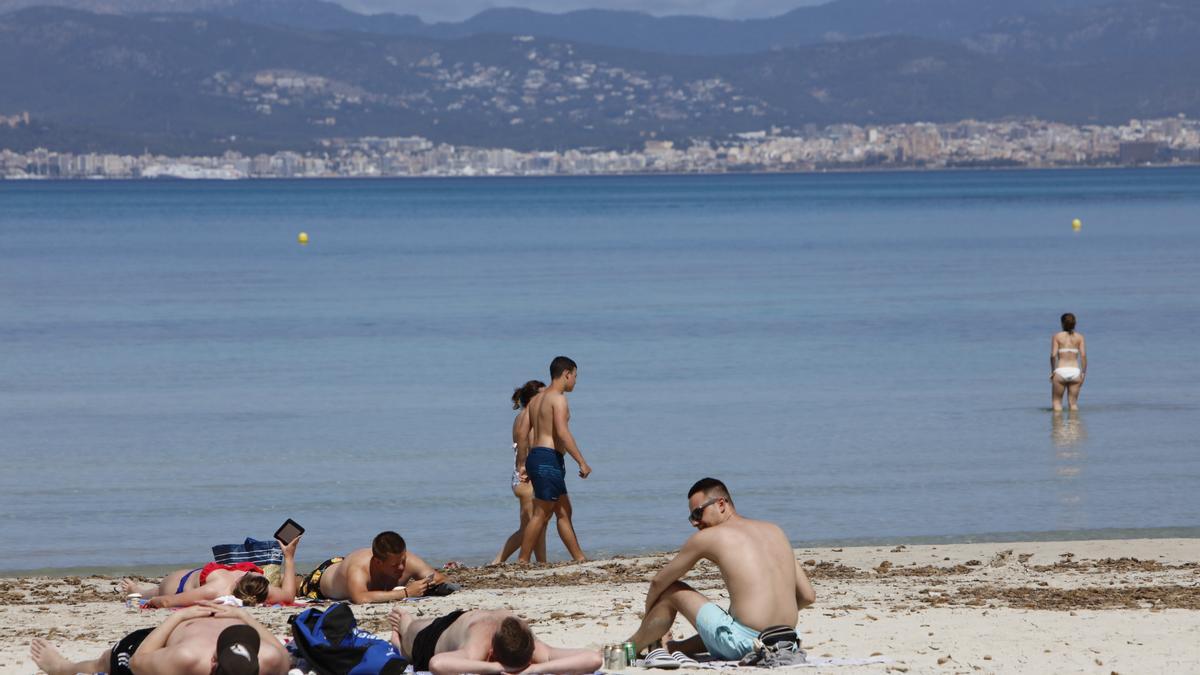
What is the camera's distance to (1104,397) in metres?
20.4

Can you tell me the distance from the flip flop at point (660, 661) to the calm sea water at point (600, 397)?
15.8ft

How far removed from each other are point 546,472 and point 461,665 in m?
4.00

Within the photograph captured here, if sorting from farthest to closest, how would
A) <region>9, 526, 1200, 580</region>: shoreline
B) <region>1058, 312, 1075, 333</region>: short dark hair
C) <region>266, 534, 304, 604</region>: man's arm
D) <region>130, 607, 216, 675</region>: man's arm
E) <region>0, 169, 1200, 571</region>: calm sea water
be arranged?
1. <region>1058, 312, 1075, 333</region>: short dark hair
2. <region>0, 169, 1200, 571</region>: calm sea water
3. <region>9, 526, 1200, 580</region>: shoreline
4. <region>266, 534, 304, 604</region>: man's arm
5. <region>130, 607, 216, 675</region>: man's arm

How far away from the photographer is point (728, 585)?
775 cm

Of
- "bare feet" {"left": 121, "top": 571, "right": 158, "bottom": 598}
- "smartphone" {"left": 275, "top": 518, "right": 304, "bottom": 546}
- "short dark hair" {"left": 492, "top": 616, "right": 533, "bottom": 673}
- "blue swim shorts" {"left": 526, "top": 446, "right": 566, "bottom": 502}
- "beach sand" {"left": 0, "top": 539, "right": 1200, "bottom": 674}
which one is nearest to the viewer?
"short dark hair" {"left": 492, "top": 616, "right": 533, "bottom": 673}

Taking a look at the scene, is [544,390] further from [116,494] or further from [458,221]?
[458,221]

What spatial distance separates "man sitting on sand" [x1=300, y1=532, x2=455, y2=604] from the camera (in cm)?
962

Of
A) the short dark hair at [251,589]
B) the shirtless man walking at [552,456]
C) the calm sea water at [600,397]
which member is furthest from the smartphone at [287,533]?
the calm sea water at [600,397]

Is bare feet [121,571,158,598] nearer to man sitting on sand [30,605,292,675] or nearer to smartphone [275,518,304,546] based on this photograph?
smartphone [275,518,304,546]

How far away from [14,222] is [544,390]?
80184mm

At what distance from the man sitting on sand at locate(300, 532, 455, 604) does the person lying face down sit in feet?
0.82

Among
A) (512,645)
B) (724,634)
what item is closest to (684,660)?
(724,634)

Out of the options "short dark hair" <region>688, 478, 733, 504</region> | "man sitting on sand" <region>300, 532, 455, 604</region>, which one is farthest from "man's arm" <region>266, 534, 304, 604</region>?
"short dark hair" <region>688, 478, 733, 504</region>

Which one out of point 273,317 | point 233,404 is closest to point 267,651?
point 233,404
